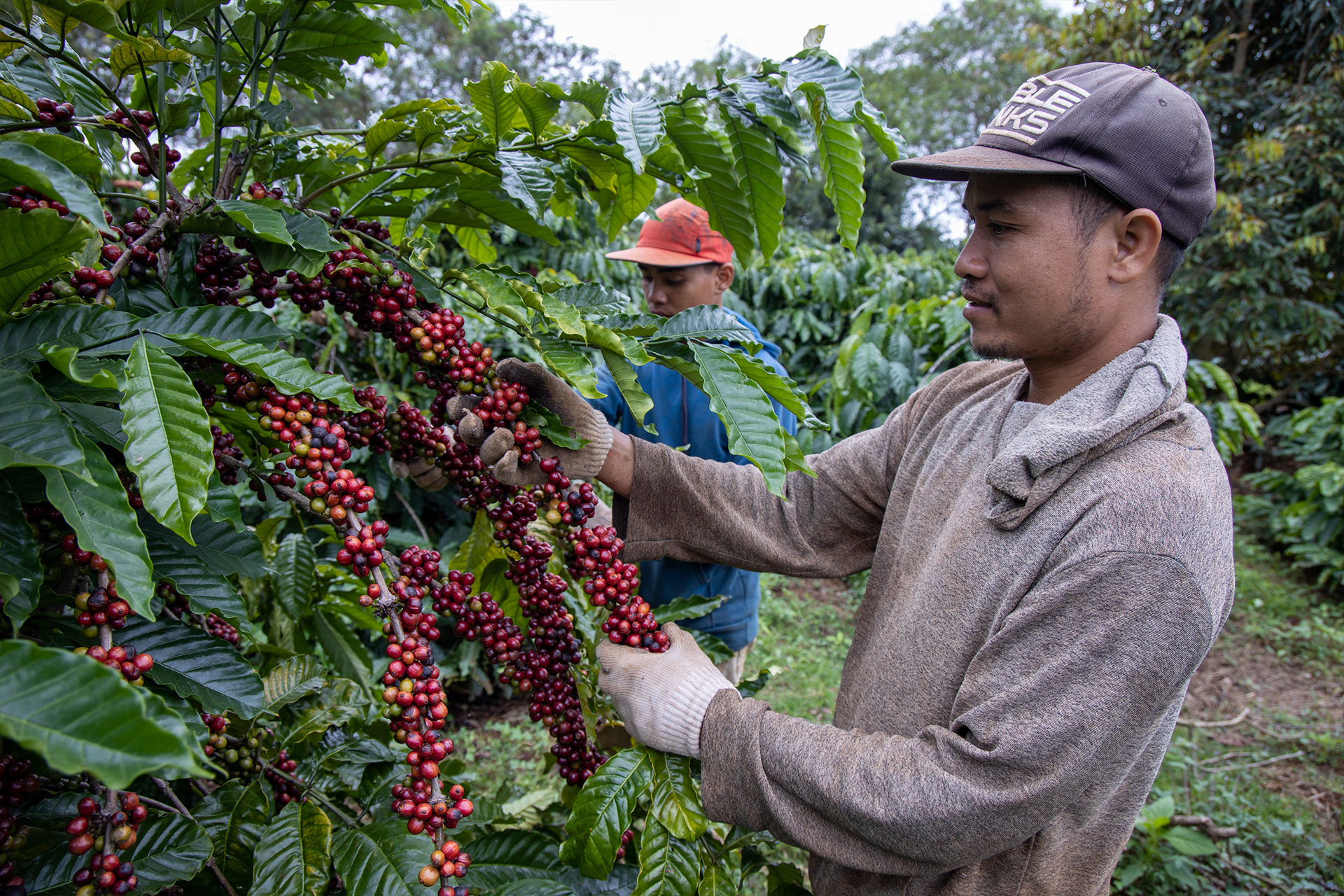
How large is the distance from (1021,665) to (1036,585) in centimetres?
11

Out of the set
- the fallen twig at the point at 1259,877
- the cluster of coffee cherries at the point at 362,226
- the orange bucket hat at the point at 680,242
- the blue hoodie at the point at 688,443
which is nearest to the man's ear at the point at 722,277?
the orange bucket hat at the point at 680,242

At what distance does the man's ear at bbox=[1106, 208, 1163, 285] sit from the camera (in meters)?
1.15

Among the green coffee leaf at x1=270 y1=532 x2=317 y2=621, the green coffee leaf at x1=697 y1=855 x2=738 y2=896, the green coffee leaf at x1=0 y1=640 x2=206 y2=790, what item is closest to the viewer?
the green coffee leaf at x1=0 y1=640 x2=206 y2=790

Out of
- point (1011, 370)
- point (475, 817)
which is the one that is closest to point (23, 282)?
point (475, 817)

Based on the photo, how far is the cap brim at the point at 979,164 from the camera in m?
1.12

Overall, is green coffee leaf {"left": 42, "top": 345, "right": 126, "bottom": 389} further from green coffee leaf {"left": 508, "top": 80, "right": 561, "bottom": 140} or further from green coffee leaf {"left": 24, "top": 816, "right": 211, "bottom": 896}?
green coffee leaf {"left": 508, "top": 80, "right": 561, "bottom": 140}

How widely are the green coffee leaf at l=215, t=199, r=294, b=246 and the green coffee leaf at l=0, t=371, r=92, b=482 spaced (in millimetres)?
263

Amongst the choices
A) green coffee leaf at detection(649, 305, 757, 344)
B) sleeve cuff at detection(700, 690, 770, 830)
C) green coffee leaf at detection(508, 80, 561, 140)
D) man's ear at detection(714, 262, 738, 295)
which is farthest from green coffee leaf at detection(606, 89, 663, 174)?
man's ear at detection(714, 262, 738, 295)

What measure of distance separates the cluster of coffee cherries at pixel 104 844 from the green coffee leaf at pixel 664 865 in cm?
62

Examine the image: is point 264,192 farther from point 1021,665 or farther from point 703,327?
point 1021,665

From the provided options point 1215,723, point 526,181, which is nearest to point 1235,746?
point 1215,723

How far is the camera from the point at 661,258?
265cm

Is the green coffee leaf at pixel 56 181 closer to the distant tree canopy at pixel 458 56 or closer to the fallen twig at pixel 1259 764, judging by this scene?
the fallen twig at pixel 1259 764

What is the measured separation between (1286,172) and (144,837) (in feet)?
31.0
